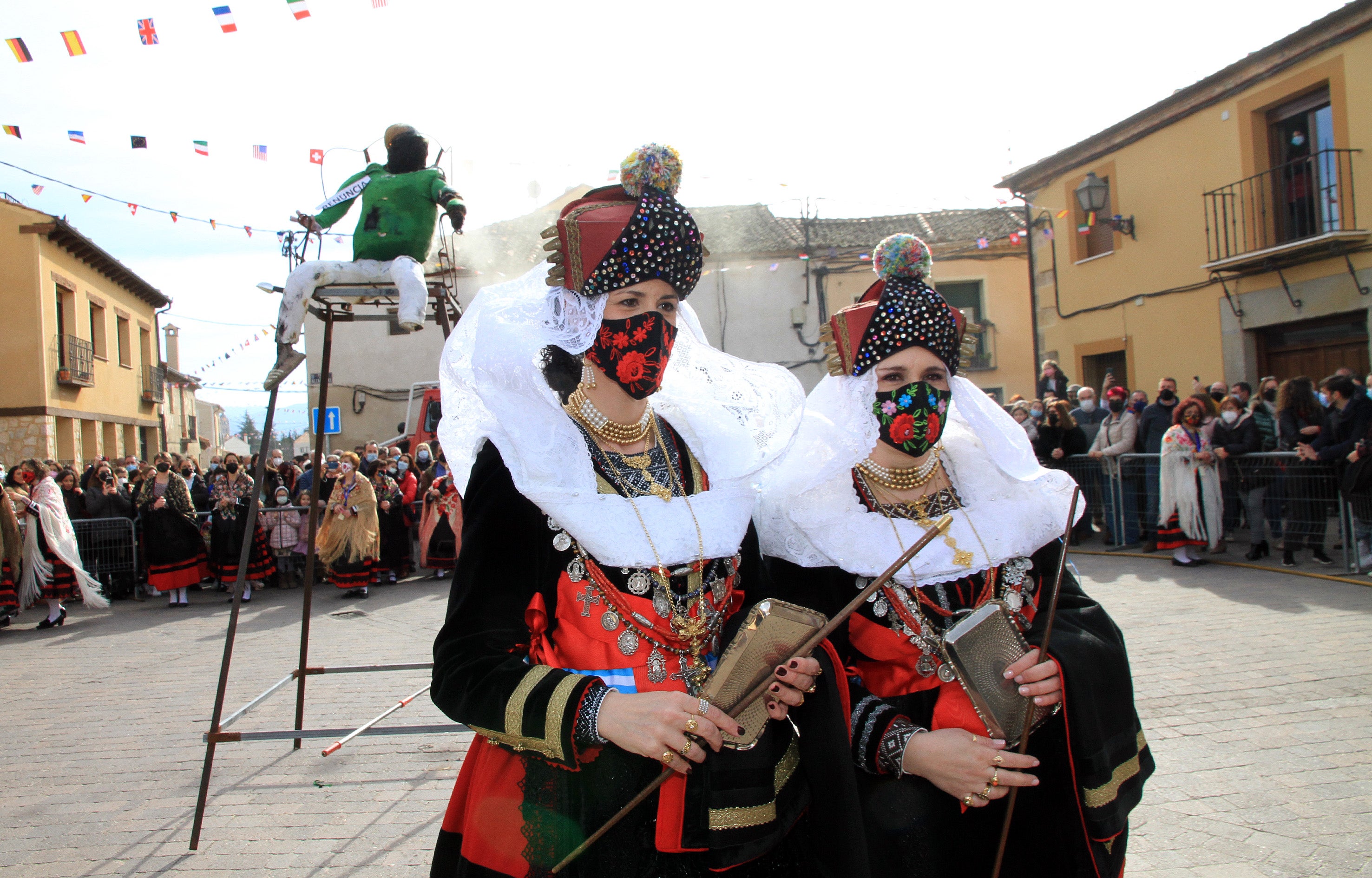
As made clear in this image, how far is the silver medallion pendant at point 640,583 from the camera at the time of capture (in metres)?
1.86

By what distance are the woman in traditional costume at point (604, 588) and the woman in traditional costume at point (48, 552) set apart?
9247 millimetres

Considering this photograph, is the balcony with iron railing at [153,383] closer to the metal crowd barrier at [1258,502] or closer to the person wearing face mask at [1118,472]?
the metal crowd barrier at [1258,502]

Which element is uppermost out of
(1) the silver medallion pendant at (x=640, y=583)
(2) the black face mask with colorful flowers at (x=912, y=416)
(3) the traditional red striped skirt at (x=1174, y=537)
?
(2) the black face mask with colorful flowers at (x=912, y=416)

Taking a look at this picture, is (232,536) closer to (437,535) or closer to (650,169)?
(437,535)

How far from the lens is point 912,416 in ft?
7.30

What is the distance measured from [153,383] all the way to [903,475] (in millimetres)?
29202

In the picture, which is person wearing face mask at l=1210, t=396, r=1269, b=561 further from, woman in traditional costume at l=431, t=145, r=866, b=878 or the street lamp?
woman in traditional costume at l=431, t=145, r=866, b=878

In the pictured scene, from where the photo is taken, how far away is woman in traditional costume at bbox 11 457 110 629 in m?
9.03

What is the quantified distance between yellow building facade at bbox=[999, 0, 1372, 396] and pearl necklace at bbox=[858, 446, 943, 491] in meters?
11.4

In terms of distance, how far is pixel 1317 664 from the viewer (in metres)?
5.18

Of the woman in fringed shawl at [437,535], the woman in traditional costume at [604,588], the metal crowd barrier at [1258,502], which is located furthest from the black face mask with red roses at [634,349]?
the woman in fringed shawl at [437,535]

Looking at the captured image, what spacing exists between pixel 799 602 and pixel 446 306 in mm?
2453

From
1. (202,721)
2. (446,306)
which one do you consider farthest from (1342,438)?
(202,721)

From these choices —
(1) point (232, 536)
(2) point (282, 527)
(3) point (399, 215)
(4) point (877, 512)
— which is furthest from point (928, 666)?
(2) point (282, 527)
